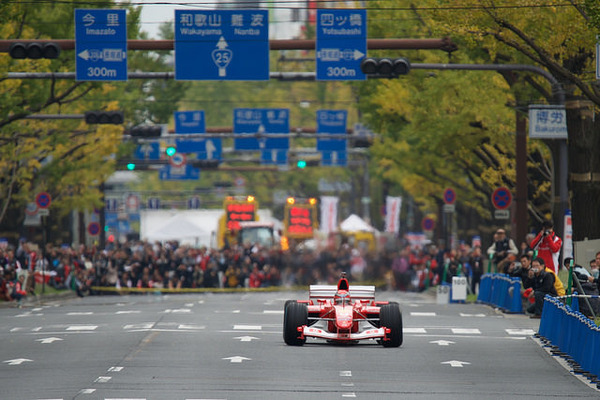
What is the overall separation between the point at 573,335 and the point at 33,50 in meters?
15.4

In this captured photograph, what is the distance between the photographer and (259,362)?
66.0 feet

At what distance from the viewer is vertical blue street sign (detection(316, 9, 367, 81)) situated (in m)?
36.7

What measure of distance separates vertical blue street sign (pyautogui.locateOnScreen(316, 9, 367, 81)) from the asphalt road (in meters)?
8.50

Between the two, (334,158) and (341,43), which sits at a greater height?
(341,43)

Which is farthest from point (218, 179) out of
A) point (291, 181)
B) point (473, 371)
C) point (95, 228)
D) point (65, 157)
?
point (473, 371)

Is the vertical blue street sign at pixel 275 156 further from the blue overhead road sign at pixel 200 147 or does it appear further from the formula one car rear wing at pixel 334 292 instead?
the formula one car rear wing at pixel 334 292

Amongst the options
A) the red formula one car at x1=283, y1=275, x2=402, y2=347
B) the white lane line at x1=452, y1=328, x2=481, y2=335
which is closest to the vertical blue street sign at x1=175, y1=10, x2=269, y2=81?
the white lane line at x1=452, y1=328, x2=481, y2=335

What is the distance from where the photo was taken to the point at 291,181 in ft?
358

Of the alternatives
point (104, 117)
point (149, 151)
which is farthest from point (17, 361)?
point (149, 151)

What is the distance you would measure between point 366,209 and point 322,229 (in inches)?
167

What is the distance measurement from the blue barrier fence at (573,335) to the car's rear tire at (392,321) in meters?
2.52

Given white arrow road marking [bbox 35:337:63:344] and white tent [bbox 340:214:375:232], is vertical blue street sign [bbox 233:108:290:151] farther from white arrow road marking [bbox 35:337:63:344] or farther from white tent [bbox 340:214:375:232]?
white arrow road marking [bbox 35:337:63:344]

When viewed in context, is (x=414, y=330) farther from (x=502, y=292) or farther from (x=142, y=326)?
(x=502, y=292)

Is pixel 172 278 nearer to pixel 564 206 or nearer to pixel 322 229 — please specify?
pixel 564 206
